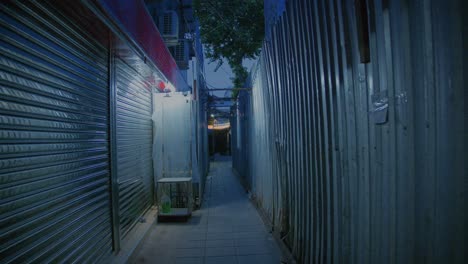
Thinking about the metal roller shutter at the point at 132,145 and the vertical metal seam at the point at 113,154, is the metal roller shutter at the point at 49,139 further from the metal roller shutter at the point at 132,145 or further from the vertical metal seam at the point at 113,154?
the metal roller shutter at the point at 132,145

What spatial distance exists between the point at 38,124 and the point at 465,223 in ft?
10.4

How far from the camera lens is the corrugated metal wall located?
1266 mm

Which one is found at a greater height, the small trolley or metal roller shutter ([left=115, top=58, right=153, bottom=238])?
metal roller shutter ([left=115, top=58, right=153, bottom=238])

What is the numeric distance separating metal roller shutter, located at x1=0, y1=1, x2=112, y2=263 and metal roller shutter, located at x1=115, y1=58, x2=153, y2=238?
879 millimetres

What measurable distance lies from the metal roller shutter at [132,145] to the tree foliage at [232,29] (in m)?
8.50

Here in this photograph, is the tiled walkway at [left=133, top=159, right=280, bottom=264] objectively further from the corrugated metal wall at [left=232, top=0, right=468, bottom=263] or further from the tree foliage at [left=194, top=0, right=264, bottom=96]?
the tree foliage at [left=194, top=0, right=264, bottom=96]

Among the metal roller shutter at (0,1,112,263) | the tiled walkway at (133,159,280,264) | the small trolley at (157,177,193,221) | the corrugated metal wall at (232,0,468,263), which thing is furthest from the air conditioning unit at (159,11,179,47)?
the corrugated metal wall at (232,0,468,263)

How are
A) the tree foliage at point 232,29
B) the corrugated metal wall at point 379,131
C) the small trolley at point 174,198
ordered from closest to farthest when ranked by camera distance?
the corrugated metal wall at point 379,131 → the small trolley at point 174,198 → the tree foliage at point 232,29

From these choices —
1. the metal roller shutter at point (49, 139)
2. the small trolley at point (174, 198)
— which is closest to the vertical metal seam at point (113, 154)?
the metal roller shutter at point (49, 139)

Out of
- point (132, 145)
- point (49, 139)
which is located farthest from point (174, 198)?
point (49, 139)

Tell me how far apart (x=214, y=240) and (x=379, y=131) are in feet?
13.4

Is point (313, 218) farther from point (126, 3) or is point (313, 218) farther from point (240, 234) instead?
point (126, 3)

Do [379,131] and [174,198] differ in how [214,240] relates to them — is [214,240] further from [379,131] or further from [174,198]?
[379,131]

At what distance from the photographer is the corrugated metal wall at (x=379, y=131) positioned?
127 centimetres
